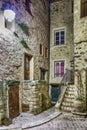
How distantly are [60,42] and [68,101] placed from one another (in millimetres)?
6446

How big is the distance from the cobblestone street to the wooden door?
2146 millimetres

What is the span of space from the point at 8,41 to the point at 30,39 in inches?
108

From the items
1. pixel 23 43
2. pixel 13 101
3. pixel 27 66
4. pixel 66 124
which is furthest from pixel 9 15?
pixel 66 124

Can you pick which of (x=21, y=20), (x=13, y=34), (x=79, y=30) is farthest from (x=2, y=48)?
(x=79, y=30)

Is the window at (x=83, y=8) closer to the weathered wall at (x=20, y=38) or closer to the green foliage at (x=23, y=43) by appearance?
the weathered wall at (x=20, y=38)

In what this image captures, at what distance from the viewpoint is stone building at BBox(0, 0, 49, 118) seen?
8.67 m

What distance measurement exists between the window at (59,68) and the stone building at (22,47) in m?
1.05

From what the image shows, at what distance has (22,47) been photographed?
10.3m

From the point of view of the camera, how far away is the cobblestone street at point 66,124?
6.50m

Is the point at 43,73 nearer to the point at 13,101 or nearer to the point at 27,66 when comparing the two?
the point at 27,66

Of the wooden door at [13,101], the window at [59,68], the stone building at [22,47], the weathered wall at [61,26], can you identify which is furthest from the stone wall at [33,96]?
the weathered wall at [61,26]

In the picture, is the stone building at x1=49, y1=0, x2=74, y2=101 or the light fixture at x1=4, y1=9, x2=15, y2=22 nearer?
the light fixture at x1=4, y1=9, x2=15, y2=22

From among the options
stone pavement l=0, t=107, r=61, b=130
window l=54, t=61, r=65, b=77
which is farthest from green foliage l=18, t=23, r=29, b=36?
stone pavement l=0, t=107, r=61, b=130

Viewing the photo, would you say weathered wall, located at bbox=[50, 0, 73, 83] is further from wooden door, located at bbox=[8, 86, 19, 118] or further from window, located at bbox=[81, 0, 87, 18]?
wooden door, located at bbox=[8, 86, 19, 118]
